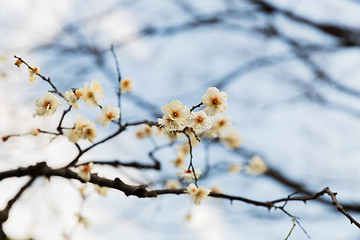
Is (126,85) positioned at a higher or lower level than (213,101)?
lower

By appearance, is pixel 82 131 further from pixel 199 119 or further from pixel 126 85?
pixel 126 85

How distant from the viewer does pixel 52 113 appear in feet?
3.97

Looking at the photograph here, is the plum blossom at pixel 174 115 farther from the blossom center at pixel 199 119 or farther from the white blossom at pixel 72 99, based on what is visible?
the white blossom at pixel 72 99

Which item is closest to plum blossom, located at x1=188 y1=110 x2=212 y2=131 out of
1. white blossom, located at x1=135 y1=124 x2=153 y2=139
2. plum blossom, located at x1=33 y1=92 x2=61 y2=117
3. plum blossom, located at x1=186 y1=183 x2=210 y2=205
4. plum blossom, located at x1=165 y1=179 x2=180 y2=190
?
plum blossom, located at x1=186 y1=183 x2=210 y2=205

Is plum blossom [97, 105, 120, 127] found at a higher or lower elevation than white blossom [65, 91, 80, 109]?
lower

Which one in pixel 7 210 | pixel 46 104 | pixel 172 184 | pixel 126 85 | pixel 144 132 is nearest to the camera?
pixel 7 210

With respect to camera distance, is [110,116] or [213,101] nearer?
[213,101]

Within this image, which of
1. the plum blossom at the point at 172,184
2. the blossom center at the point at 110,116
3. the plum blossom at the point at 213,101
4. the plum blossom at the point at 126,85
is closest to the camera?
the plum blossom at the point at 213,101

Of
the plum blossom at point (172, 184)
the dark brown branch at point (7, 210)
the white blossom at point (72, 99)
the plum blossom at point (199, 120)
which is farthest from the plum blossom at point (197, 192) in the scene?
the plum blossom at point (172, 184)

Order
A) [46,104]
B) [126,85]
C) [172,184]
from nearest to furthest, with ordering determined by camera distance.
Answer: [46,104] < [126,85] < [172,184]

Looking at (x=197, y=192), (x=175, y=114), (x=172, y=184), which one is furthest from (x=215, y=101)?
(x=172, y=184)

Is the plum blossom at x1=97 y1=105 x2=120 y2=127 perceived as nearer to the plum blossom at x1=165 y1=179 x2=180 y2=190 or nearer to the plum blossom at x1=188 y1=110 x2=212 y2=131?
the plum blossom at x1=188 y1=110 x2=212 y2=131

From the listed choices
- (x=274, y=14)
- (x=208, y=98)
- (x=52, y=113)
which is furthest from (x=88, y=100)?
(x=274, y=14)

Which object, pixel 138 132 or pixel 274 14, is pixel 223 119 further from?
pixel 274 14
